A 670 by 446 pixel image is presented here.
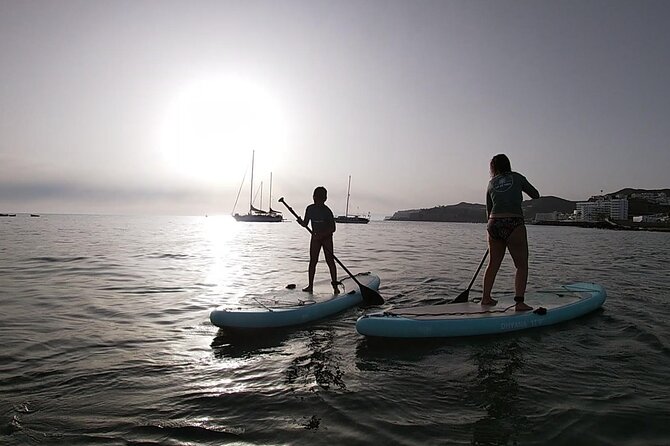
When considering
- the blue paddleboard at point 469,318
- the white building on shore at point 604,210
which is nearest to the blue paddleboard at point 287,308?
the blue paddleboard at point 469,318

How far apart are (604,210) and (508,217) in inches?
7994

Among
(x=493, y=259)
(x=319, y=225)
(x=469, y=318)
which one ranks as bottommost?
(x=469, y=318)

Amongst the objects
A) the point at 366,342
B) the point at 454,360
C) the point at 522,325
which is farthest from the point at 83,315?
the point at 522,325

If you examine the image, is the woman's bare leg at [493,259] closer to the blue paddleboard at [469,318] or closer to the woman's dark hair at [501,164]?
the blue paddleboard at [469,318]

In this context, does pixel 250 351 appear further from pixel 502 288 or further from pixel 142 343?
pixel 502 288

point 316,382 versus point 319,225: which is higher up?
point 319,225

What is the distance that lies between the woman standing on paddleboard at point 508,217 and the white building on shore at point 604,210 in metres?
178

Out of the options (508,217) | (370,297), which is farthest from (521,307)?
(370,297)

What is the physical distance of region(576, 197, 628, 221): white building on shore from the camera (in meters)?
167

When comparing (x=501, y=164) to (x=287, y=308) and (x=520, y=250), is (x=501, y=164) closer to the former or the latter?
(x=520, y=250)

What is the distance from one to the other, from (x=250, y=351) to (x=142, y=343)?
189 centimetres

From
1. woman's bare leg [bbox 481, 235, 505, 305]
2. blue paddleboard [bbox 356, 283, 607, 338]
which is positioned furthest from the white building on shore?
woman's bare leg [bbox 481, 235, 505, 305]

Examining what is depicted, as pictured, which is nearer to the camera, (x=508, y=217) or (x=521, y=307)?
(x=508, y=217)

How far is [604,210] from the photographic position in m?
177
